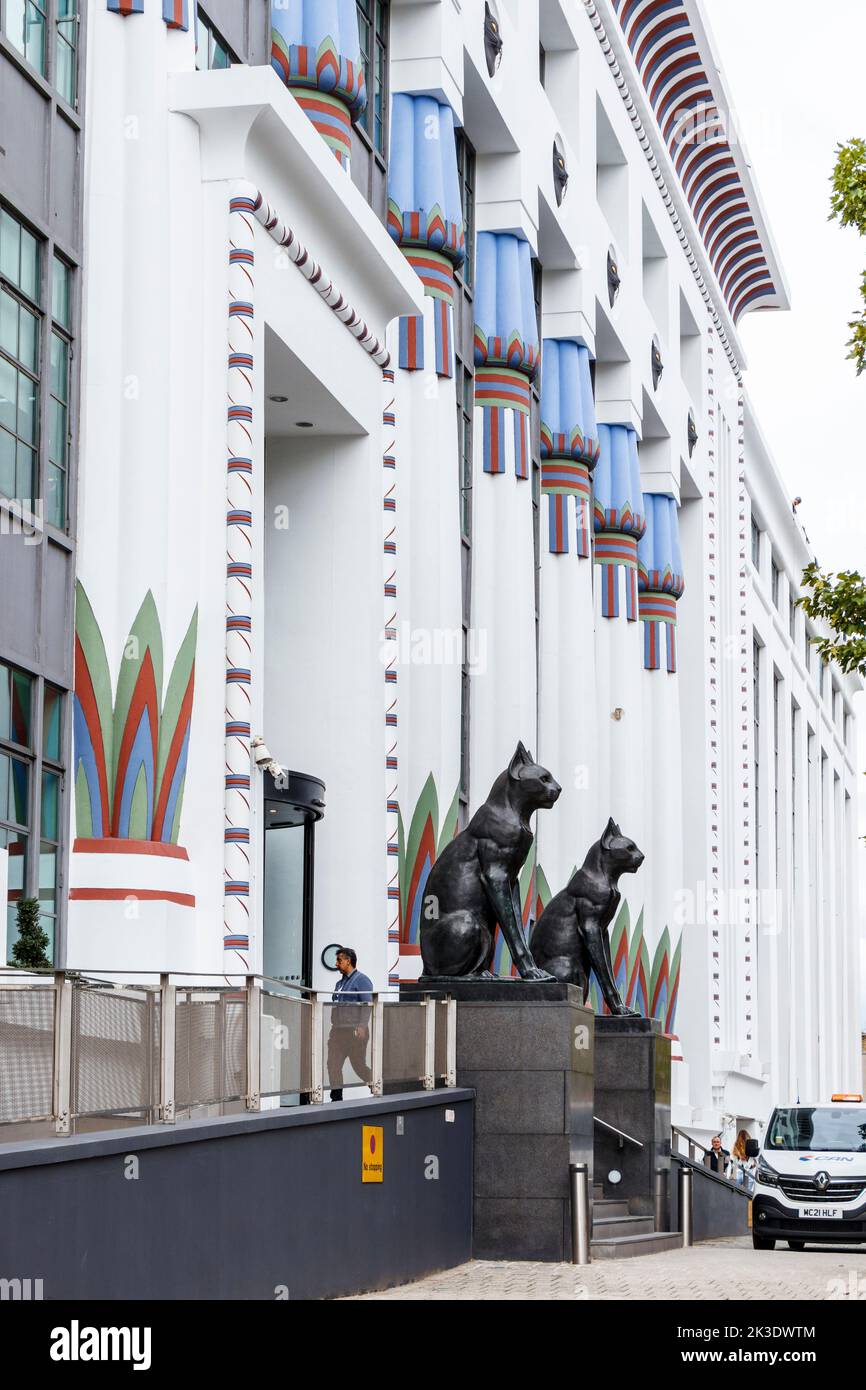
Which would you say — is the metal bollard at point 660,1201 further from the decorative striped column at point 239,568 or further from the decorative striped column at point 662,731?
the decorative striped column at point 662,731

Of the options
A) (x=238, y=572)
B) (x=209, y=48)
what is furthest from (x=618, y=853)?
(x=209, y=48)

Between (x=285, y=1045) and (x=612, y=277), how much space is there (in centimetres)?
2857

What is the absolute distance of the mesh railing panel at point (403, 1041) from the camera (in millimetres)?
15820

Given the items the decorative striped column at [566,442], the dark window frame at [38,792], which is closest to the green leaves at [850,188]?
the dark window frame at [38,792]

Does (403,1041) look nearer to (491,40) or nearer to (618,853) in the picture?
(618,853)

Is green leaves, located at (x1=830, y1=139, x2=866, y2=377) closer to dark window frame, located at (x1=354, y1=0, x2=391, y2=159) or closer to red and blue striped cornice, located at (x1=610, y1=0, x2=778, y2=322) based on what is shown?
dark window frame, located at (x1=354, y1=0, x2=391, y2=159)

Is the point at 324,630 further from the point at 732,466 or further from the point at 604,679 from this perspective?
the point at 732,466

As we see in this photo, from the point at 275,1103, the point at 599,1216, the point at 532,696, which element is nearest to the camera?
the point at 275,1103

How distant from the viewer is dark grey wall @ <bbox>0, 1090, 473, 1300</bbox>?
9.26 metres

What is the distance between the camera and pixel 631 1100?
22.5 metres

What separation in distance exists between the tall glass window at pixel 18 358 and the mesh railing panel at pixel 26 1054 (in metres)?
7.16
